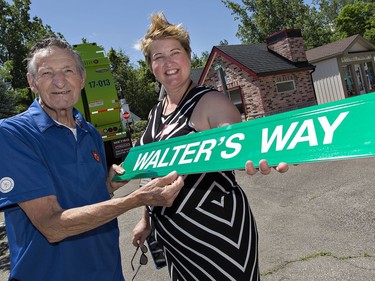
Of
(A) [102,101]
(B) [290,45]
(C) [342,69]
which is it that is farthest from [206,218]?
(C) [342,69]

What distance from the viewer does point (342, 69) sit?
23438 millimetres

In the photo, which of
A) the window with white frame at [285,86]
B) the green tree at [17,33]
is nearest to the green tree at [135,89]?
the green tree at [17,33]

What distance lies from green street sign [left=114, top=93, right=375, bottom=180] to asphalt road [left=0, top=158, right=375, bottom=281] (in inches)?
89.9

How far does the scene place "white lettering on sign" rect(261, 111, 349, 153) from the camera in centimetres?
138

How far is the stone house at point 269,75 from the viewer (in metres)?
20.6

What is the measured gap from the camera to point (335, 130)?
1.36 metres

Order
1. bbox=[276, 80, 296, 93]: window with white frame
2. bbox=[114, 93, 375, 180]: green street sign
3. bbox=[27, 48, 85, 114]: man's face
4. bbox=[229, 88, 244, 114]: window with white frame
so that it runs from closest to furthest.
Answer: bbox=[114, 93, 375, 180]: green street sign < bbox=[27, 48, 85, 114]: man's face < bbox=[276, 80, 296, 93]: window with white frame < bbox=[229, 88, 244, 114]: window with white frame

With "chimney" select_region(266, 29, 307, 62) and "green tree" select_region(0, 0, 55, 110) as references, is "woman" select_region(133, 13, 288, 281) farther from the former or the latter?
"green tree" select_region(0, 0, 55, 110)

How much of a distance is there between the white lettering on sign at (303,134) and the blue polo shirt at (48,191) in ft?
3.50

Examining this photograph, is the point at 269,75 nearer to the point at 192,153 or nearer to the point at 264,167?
the point at 192,153

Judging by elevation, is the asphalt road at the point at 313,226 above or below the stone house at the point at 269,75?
below

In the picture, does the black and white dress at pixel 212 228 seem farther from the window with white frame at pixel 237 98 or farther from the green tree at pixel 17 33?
the green tree at pixel 17 33

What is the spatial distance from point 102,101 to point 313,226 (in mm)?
7853

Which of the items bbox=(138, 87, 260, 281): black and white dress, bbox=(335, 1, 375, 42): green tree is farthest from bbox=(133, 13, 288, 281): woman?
bbox=(335, 1, 375, 42): green tree
